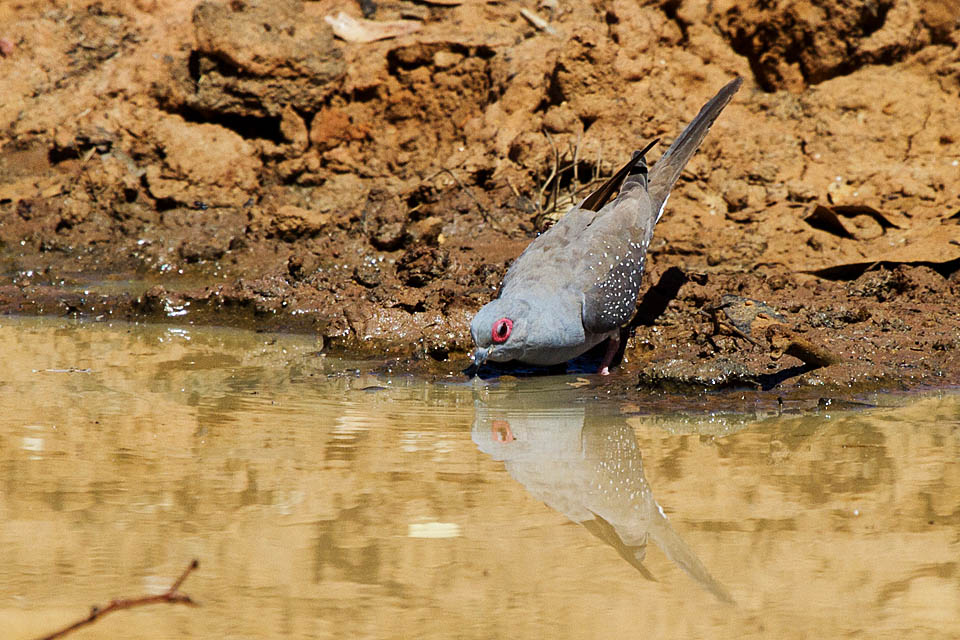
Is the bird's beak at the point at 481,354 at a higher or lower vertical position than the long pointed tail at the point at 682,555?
lower

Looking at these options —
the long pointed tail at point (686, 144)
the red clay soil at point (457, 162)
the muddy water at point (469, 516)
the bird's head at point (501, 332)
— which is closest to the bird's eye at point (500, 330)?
the bird's head at point (501, 332)

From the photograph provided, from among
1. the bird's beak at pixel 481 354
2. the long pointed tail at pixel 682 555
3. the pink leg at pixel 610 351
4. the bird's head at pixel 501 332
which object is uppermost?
the long pointed tail at pixel 682 555

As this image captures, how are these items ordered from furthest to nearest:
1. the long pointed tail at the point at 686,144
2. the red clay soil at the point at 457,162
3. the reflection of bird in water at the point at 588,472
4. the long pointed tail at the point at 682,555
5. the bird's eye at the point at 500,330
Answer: the red clay soil at the point at 457,162, the long pointed tail at the point at 686,144, the bird's eye at the point at 500,330, the reflection of bird in water at the point at 588,472, the long pointed tail at the point at 682,555

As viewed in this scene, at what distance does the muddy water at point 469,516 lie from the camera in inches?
105

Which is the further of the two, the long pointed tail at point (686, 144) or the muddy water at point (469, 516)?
the long pointed tail at point (686, 144)

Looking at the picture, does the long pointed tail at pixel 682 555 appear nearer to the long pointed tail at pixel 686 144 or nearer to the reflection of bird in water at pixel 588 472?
the reflection of bird in water at pixel 588 472

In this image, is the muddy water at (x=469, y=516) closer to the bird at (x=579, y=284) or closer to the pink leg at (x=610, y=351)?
the bird at (x=579, y=284)

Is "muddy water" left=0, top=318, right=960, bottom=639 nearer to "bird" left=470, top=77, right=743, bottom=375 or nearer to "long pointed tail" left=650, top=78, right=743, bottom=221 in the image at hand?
"bird" left=470, top=77, right=743, bottom=375

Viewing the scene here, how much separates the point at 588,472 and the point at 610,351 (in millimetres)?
2384

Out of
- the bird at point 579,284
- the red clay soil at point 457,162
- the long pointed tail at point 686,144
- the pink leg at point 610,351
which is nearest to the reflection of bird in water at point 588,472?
the bird at point 579,284

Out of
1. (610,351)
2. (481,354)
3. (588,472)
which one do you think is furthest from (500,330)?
(588,472)

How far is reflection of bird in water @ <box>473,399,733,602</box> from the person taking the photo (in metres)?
3.14

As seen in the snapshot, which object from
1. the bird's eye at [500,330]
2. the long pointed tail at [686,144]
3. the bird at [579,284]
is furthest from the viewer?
the long pointed tail at [686,144]

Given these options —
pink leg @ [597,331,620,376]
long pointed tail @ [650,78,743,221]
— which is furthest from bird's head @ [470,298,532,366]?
long pointed tail @ [650,78,743,221]
